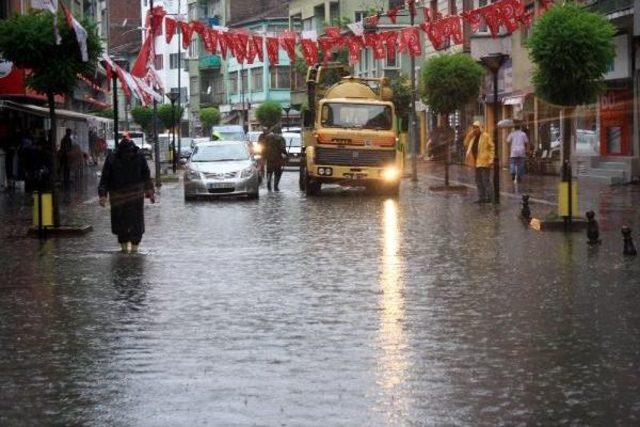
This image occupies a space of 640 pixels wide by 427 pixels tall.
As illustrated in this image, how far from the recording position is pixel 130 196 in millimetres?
19156

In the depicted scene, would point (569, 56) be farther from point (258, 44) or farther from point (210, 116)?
point (210, 116)

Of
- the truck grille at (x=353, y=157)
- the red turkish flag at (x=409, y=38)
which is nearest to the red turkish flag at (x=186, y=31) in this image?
the truck grille at (x=353, y=157)

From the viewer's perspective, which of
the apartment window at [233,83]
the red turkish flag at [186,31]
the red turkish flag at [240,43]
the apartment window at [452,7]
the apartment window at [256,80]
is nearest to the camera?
the red turkish flag at [186,31]

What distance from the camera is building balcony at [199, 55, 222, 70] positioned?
116250mm

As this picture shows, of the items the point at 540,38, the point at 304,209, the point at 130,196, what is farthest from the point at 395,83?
the point at 130,196

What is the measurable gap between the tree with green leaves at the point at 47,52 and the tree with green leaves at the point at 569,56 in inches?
295

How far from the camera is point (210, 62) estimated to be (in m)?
117

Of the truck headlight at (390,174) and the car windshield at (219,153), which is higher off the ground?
the car windshield at (219,153)

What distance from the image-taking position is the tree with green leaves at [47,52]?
22.5 m

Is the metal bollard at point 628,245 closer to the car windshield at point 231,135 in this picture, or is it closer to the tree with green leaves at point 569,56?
the tree with green leaves at point 569,56

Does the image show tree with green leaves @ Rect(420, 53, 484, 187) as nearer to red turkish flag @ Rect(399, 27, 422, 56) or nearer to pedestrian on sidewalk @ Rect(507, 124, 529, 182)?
red turkish flag @ Rect(399, 27, 422, 56)

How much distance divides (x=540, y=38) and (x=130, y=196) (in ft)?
26.8

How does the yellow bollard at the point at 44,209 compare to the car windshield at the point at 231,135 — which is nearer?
the yellow bollard at the point at 44,209

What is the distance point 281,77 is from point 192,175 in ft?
244
